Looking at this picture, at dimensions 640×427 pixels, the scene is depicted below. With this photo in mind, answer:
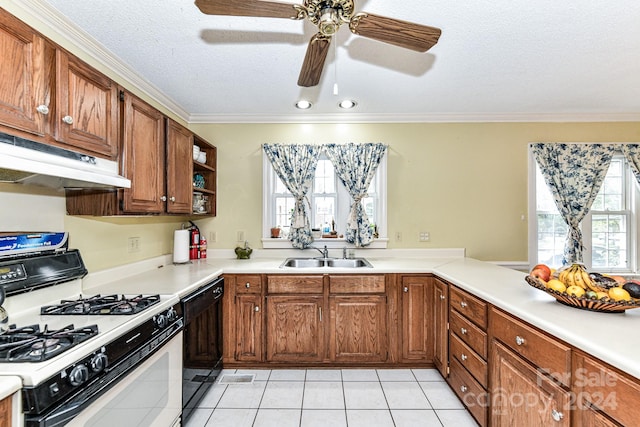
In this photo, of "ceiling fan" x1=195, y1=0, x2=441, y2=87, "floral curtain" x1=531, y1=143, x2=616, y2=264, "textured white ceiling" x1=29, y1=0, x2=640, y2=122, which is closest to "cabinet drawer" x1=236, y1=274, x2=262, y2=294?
"textured white ceiling" x1=29, y1=0, x2=640, y2=122

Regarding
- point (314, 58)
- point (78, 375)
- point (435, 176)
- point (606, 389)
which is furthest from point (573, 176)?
point (78, 375)

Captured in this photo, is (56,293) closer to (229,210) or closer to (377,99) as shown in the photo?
(229,210)

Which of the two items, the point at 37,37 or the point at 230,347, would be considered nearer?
the point at 37,37

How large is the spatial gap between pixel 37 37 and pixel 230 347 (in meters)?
2.36

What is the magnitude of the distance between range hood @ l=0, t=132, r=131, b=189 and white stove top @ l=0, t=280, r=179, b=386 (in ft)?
1.86

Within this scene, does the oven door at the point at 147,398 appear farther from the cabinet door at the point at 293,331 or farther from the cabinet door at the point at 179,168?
the cabinet door at the point at 179,168

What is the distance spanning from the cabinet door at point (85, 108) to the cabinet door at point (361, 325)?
1.97 m

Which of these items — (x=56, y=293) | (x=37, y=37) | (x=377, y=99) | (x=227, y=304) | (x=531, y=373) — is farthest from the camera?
(x=377, y=99)

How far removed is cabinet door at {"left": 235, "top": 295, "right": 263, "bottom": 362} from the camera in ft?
8.45

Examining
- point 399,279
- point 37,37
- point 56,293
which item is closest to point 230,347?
point 56,293

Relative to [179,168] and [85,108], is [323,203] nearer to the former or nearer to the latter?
[179,168]

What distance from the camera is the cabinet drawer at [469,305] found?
182cm

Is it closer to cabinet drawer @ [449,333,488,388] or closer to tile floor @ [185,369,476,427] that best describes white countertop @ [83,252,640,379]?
cabinet drawer @ [449,333,488,388]

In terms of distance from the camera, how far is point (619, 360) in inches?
38.4
